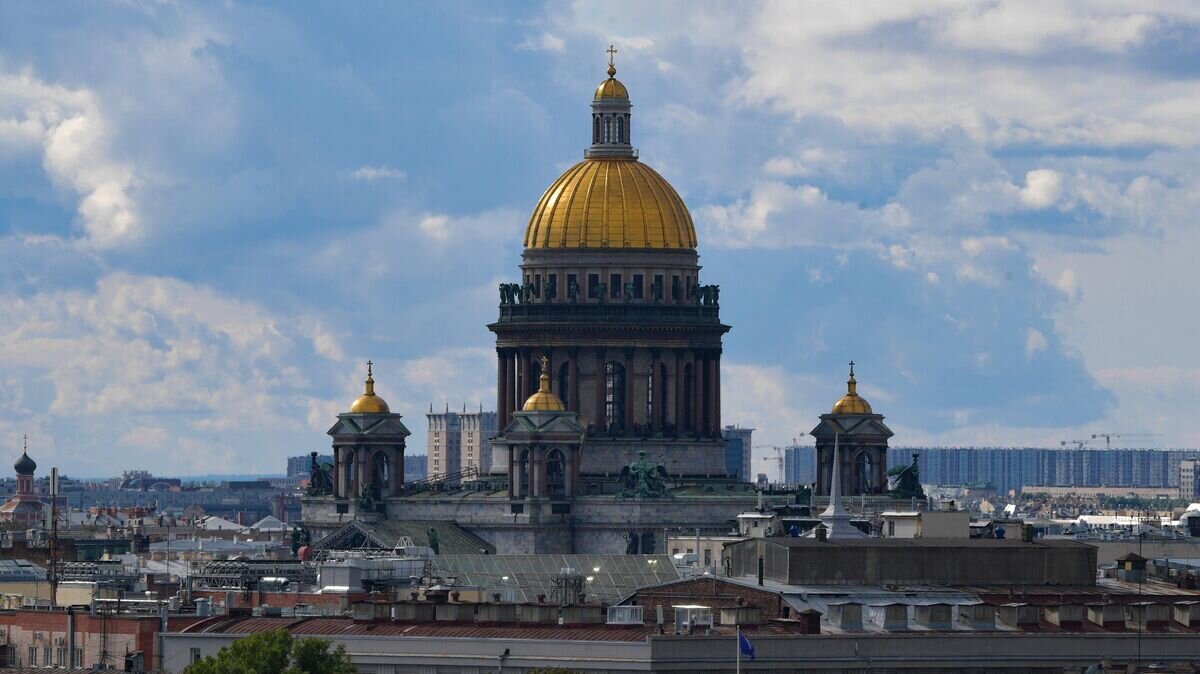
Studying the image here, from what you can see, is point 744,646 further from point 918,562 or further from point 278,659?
point 918,562

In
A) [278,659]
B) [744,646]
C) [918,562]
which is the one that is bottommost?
[278,659]

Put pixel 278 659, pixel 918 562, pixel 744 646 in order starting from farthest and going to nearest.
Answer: pixel 918 562, pixel 278 659, pixel 744 646

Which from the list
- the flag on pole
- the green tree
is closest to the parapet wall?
the flag on pole

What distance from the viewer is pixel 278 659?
136 metres

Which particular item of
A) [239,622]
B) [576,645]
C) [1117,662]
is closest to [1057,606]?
[1117,662]

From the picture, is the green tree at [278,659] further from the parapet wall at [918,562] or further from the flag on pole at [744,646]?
the parapet wall at [918,562]

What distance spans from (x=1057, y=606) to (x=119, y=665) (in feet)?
100

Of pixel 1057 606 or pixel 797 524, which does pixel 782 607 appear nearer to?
pixel 1057 606

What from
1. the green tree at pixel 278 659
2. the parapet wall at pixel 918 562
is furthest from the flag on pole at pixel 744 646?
the parapet wall at pixel 918 562

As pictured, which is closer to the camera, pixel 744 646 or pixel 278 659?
pixel 744 646

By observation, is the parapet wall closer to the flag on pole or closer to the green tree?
the flag on pole

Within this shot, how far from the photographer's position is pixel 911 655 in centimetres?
13550

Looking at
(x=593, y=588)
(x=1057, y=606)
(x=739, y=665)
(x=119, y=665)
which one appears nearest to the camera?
(x=739, y=665)

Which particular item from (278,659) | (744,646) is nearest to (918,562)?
(744,646)
